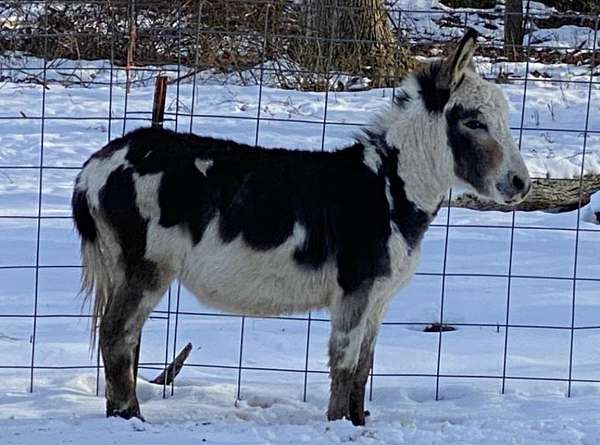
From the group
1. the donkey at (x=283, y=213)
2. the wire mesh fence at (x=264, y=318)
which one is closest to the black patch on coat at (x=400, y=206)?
the donkey at (x=283, y=213)

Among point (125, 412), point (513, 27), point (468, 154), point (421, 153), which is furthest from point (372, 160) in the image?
point (513, 27)

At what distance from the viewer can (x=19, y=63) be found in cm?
1483

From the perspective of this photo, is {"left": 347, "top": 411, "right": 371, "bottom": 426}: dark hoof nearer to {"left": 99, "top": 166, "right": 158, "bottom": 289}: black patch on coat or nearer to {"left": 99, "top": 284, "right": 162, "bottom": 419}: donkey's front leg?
{"left": 99, "top": 284, "right": 162, "bottom": 419}: donkey's front leg

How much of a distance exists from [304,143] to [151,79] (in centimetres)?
283

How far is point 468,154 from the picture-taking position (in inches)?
231

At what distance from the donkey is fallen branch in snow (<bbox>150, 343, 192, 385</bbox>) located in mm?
772

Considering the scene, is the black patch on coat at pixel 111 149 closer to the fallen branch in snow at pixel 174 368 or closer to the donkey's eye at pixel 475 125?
the fallen branch in snow at pixel 174 368

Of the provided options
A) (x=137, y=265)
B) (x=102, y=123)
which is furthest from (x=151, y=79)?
(x=137, y=265)

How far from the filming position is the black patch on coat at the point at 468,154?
19.1ft

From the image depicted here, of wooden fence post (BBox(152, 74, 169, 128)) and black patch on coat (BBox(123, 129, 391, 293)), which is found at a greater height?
wooden fence post (BBox(152, 74, 169, 128))

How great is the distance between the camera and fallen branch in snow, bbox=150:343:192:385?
673 cm

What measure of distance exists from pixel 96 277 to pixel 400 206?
1.46 metres

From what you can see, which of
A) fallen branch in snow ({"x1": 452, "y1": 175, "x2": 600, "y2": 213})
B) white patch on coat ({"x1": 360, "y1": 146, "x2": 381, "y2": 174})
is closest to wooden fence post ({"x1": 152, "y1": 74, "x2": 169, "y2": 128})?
white patch on coat ({"x1": 360, "y1": 146, "x2": 381, "y2": 174})

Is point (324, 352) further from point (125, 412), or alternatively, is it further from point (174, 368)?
point (125, 412)
